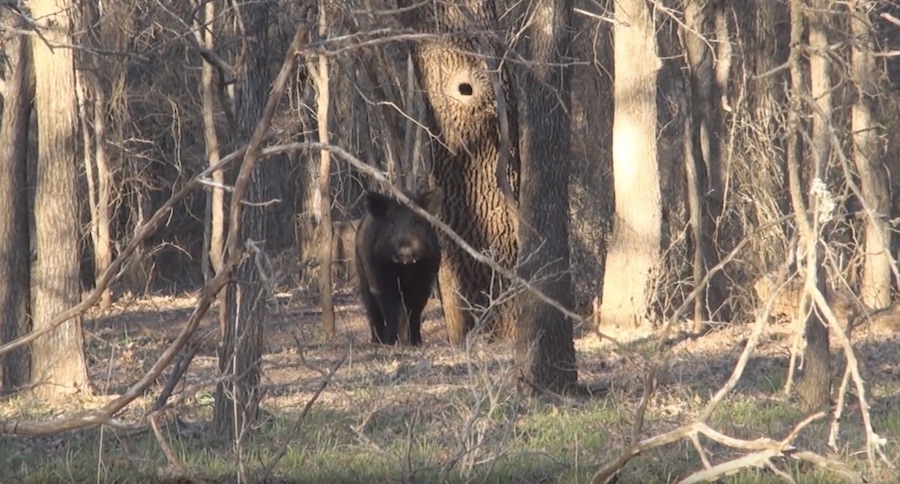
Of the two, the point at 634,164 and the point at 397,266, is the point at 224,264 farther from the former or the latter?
the point at 634,164

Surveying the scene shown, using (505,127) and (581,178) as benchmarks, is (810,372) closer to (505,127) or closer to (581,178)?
(505,127)

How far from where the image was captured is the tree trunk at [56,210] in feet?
45.2

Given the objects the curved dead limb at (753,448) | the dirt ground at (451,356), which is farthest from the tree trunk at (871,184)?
the curved dead limb at (753,448)

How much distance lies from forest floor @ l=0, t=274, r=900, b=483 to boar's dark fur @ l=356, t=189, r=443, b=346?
4.72 feet

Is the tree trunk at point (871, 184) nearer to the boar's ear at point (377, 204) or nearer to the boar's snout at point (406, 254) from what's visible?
the boar's snout at point (406, 254)

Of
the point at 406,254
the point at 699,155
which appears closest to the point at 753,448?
the point at 406,254

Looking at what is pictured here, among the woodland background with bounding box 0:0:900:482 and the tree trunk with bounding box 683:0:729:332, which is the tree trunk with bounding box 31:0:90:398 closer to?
the woodland background with bounding box 0:0:900:482

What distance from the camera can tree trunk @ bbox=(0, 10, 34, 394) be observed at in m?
15.8

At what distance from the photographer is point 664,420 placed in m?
10.8

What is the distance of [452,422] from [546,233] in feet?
8.66

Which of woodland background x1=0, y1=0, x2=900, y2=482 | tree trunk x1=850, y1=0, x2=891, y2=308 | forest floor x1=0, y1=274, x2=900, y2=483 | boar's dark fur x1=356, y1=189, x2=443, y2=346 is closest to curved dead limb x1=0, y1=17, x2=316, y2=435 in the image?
woodland background x1=0, y1=0, x2=900, y2=482

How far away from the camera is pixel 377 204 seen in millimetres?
17938

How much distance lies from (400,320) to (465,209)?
1840mm

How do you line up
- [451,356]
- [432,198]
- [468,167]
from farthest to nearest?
1. [468,167]
2. [432,198]
3. [451,356]
